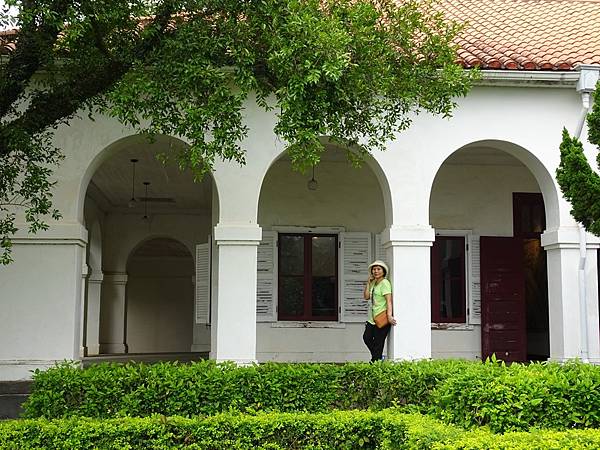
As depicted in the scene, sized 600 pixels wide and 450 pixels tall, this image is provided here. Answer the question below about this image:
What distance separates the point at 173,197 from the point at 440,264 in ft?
21.1

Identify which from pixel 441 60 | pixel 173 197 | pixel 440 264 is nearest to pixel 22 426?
pixel 441 60

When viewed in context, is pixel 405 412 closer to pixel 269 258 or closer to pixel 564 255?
pixel 564 255

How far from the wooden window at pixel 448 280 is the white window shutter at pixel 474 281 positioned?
A: 5.6 inches

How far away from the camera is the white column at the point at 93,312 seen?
57.7 feet

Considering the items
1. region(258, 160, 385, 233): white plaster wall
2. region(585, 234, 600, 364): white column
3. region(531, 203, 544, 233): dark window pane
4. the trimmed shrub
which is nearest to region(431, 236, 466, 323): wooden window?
region(258, 160, 385, 233): white plaster wall

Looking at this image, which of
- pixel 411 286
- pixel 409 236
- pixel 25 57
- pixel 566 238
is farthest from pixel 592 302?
pixel 25 57

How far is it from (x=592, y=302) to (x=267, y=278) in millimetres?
5168

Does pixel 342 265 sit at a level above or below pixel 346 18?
below

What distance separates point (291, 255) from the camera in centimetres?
1357

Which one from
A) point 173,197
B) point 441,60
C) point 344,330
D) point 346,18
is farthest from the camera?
point 173,197

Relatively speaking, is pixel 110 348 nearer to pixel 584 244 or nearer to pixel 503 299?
pixel 503 299

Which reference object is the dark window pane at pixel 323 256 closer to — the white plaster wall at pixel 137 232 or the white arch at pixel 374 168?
the white arch at pixel 374 168

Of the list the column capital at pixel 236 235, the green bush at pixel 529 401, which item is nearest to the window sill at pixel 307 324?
Result: the column capital at pixel 236 235

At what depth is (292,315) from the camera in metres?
13.3
